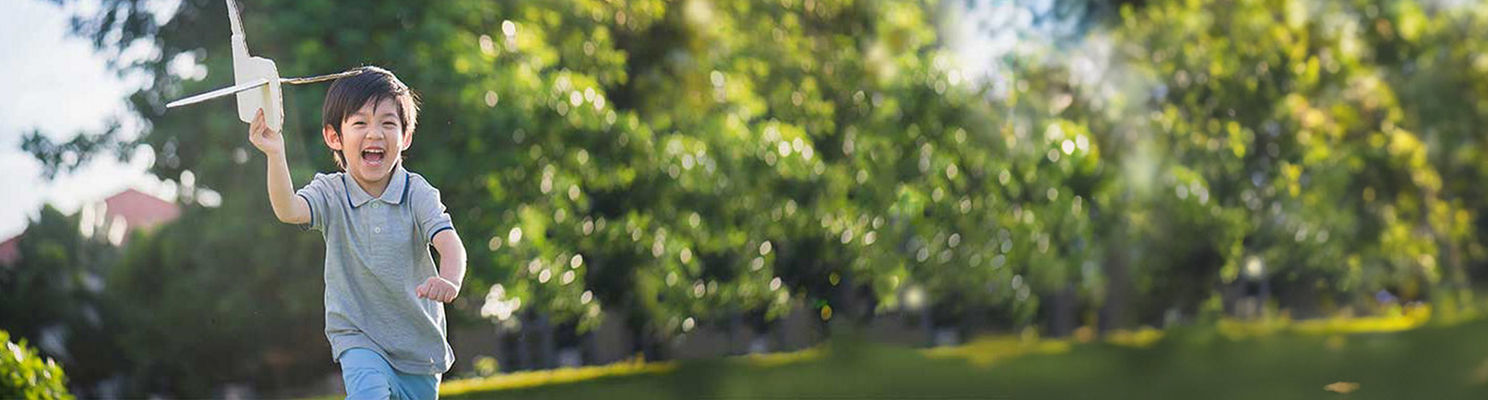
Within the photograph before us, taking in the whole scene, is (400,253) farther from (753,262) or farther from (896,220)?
(896,220)

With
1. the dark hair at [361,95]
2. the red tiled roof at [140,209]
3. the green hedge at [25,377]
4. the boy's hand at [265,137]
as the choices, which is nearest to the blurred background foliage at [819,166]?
the red tiled roof at [140,209]

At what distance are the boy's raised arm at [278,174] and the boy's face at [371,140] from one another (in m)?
0.17

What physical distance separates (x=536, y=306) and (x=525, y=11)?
2.75 metres

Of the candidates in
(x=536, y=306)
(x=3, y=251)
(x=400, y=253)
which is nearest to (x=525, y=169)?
(x=536, y=306)

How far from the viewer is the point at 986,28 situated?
78.3ft

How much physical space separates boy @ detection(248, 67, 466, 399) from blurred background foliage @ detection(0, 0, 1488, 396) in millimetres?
9816

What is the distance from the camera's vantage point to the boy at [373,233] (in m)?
4.50

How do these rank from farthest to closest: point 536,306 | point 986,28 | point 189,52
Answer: point 986,28
point 536,306
point 189,52

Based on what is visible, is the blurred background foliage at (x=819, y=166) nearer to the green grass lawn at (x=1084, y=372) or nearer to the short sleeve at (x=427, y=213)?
the green grass lawn at (x=1084, y=372)

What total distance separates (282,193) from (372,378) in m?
0.53

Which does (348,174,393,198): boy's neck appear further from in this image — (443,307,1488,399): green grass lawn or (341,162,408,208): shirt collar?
(443,307,1488,399): green grass lawn

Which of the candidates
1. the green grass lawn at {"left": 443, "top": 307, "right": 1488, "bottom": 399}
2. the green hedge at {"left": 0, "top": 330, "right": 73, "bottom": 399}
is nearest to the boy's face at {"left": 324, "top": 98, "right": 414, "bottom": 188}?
the green hedge at {"left": 0, "top": 330, "right": 73, "bottom": 399}

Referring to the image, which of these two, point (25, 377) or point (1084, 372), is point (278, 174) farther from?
point (1084, 372)

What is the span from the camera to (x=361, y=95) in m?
4.48
